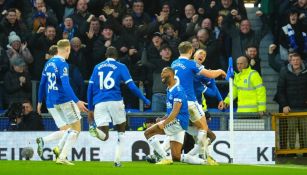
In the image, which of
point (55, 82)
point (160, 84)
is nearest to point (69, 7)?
point (160, 84)

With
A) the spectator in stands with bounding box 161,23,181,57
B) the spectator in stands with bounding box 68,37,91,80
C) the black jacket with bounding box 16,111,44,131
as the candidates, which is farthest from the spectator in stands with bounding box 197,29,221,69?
the black jacket with bounding box 16,111,44,131

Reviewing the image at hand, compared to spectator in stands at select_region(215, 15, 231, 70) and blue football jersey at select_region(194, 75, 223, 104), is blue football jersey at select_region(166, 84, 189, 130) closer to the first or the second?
blue football jersey at select_region(194, 75, 223, 104)

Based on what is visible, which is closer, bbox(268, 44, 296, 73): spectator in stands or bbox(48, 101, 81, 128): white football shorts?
bbox(48, 101, 81, 128): white football shorts

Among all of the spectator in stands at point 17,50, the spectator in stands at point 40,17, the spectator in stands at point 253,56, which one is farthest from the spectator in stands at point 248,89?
the spectator in stands at point 17,50

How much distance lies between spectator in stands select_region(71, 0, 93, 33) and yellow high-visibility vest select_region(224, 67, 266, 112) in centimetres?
407

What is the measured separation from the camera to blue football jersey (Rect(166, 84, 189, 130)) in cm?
1906

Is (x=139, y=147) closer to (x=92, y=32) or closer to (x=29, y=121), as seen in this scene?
(x=29, y=121)

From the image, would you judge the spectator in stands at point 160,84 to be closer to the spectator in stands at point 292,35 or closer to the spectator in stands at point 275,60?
the spectator in stands at point 275,60

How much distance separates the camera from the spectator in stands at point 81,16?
26.1 m

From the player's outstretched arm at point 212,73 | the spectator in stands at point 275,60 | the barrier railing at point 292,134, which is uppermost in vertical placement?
the spectator in stands at point 275,60

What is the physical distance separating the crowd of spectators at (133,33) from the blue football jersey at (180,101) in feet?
18.0

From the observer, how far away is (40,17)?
25969 millimetres

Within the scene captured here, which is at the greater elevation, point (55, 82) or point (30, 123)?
point (55, 82)

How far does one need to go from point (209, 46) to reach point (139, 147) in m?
3.29
